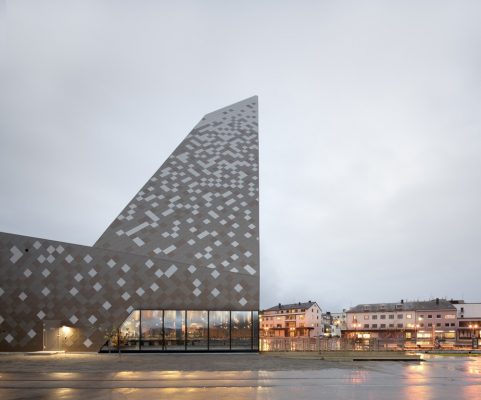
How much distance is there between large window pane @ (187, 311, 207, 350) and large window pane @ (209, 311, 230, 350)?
1.22ft

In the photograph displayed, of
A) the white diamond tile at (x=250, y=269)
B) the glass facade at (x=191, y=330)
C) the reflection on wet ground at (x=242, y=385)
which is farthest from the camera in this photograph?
the white diamond tile at (x=250, y=269)

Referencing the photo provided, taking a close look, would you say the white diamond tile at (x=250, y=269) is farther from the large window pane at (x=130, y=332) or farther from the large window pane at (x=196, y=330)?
the large window pane at (x=130, y=332)

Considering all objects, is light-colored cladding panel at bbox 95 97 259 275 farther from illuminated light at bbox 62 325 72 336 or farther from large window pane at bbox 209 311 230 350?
illuminated light at bbox 62 325 72 336

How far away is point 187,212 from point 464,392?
24768mm

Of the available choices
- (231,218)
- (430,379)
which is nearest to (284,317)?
(231,218)

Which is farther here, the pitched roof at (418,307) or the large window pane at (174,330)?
the pitched roof at (418,307)

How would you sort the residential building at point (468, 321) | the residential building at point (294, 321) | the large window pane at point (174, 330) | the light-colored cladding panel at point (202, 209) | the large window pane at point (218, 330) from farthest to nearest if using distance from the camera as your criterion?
the residential building at point (294, 321) → the residential building at point (468, 321) → the light-colored cladding panel at point (202, 209) → the large window pane at point (218, 330) → the large window pane at point (174, 330)

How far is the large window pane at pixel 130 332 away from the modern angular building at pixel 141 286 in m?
0.06

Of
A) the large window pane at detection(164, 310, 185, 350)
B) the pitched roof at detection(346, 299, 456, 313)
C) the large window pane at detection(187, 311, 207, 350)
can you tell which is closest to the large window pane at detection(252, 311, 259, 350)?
the large window pane at detection(187, 311, 207, 350)

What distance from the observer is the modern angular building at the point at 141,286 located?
26.5 meters

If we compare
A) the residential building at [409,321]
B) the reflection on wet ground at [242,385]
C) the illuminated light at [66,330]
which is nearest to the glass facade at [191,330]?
the illuminated light at [66,330]

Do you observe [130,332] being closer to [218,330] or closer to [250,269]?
[218,330]

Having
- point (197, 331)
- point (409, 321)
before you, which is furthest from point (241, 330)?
point (409, 321)

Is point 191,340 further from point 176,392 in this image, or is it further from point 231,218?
point 176,392
